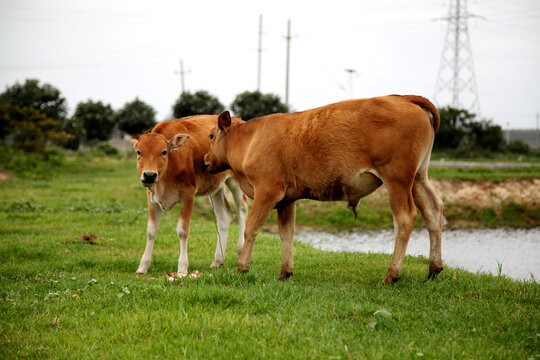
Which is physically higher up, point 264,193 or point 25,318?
point 264,193

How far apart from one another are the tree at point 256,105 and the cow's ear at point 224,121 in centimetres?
3124

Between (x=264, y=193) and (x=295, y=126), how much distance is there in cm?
101

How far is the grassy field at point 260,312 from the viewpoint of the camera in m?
4.60

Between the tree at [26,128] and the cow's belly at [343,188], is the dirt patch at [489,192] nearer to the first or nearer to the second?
the cow's belly at [343,188]

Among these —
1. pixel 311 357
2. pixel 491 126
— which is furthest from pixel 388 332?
pixel 491 126

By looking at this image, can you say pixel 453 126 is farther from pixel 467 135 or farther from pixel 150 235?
pixel 150 235

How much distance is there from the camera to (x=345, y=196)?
6914mm

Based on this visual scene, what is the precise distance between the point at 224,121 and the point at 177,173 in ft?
3.92

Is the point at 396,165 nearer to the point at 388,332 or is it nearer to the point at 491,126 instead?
the point at 388,332

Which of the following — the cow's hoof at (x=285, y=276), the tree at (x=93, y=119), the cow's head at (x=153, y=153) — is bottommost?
the cow's hoof at (x=285, y=276)

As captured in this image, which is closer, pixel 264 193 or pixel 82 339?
pixel 82 339

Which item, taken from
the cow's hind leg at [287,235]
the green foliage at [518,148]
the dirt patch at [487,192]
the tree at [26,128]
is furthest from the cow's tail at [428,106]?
the green foliage at [518,148]

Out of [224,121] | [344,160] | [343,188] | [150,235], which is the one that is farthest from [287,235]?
[150,235]

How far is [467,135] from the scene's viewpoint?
132ft
